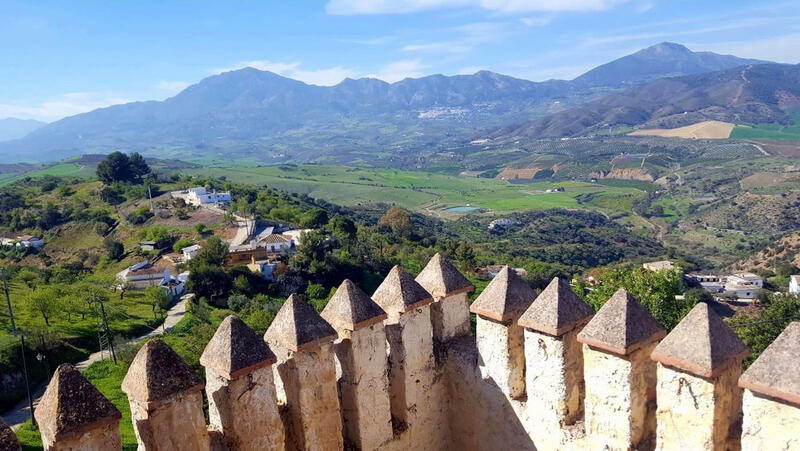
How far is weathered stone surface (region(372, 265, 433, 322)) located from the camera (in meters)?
7.62

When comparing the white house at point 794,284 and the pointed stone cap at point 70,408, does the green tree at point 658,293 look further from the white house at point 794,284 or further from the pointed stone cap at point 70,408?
the white house at point 794,284

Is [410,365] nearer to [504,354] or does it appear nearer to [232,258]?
[504,354]

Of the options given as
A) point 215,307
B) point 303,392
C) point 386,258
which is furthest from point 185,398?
point 386,258

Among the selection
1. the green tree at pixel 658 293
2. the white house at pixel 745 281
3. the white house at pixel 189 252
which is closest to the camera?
the green tree at pixel 658 293

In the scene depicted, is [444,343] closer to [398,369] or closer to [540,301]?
[398,369]

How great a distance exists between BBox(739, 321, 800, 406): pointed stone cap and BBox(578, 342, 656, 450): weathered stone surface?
3.78 feet

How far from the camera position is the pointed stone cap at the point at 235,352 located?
580 centimetres

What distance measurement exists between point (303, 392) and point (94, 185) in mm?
118465

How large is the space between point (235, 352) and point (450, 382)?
3.77 m

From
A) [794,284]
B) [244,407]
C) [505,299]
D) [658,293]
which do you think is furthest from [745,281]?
[244,407]

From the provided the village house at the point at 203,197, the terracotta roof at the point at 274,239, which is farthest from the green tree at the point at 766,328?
the village house at the point at 203,197

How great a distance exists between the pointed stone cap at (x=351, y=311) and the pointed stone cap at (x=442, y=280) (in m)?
1.26

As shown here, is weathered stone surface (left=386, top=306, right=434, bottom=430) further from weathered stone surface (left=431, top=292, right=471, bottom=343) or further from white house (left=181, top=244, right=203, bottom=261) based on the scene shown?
white house (left=181, top=244, right=203, bottom=261)

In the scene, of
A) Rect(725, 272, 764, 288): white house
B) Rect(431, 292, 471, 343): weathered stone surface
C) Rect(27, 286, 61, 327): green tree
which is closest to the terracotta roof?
Rect(27, 286, 61, 327): green tree
